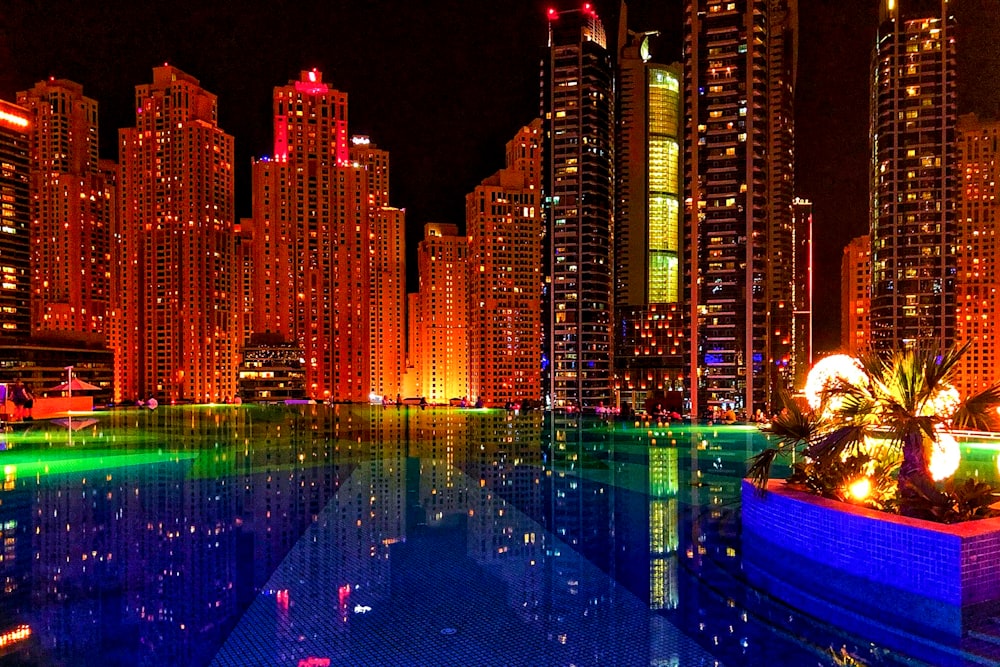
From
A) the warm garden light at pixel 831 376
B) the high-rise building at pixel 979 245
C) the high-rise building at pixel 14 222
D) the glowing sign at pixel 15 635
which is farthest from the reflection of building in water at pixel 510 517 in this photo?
the high-rise building at pixel 979 245

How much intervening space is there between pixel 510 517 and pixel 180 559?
500 centimetres

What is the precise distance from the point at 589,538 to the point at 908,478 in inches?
163

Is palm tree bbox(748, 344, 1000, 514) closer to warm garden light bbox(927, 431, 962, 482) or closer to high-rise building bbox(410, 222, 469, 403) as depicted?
warm garden light bbox(927, 431, 962, 482)

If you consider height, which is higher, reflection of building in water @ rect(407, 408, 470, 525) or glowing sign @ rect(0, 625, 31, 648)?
glowing sign @ rect(0, 625, 31, 648)

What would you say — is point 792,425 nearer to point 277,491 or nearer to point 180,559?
point 180,559

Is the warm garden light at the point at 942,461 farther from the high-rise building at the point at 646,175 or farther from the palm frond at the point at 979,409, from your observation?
the high-rise building at the point at 646,175

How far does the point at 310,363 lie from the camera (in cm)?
8381

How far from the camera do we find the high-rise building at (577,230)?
2633 inches

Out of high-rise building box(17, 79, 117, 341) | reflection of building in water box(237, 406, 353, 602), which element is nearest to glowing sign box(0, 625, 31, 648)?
reflection of building in water box(237, 406, 353, 602)

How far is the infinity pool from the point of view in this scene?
5820 mm

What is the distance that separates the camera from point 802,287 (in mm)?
91438

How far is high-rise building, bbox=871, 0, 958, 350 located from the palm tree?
59854 millimetres

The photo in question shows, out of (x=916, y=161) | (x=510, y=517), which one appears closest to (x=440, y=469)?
(x=510, y=517)

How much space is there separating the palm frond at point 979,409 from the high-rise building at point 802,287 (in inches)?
2783
